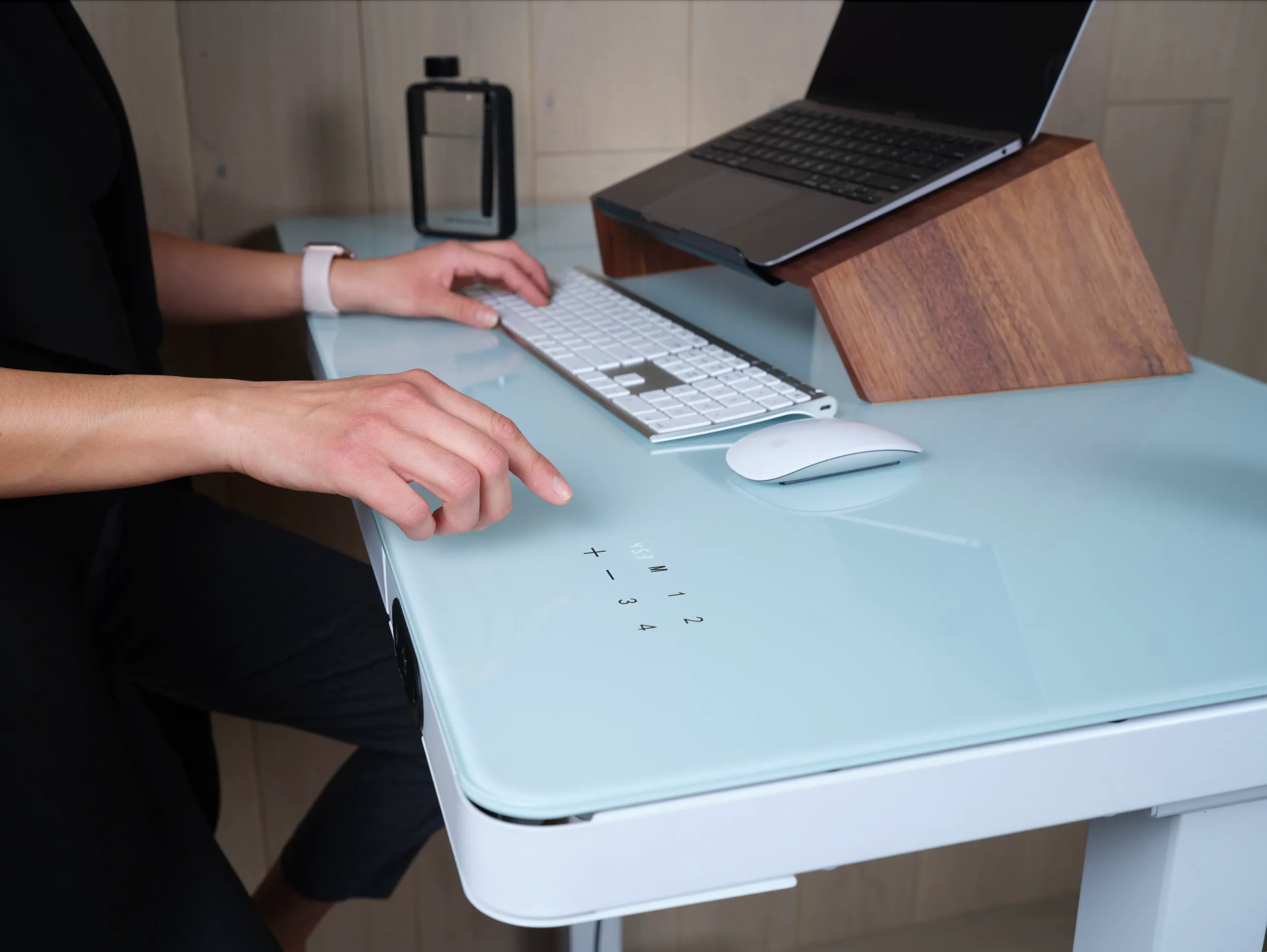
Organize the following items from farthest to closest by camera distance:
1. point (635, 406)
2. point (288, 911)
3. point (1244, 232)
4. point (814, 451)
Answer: point (1244, 232)
point (288, 911)
point (635, 406)
point (814, 451)

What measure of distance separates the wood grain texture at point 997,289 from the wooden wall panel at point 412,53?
77cm

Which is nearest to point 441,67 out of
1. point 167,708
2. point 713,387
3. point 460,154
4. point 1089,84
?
point 460,154

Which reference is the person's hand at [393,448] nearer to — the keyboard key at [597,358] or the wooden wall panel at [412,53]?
the keyboard key at [597,358]

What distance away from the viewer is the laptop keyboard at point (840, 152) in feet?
2.62

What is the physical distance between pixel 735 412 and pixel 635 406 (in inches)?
2.6

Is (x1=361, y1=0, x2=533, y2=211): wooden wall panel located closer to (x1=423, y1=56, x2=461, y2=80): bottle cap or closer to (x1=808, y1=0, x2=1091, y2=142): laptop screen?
(x1=423, y1=56, x2=461, y2=80): bottle cap

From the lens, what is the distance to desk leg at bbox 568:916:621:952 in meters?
1.29

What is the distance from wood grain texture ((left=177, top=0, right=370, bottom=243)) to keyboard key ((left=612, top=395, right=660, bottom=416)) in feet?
2.68

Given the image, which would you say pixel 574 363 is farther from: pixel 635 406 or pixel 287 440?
pixel 287 440

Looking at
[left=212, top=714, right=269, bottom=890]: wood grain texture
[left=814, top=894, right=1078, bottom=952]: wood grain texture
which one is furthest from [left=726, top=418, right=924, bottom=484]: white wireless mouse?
[left=814, top=894, right=1078, bottom=952]: wood grain texture

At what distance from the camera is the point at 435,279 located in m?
0.93

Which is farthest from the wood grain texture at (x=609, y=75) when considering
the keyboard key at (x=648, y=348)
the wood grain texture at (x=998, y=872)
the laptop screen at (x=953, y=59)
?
the wood grain texture at (x=998, y=872)

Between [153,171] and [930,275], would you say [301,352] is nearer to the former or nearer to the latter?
[153,171]

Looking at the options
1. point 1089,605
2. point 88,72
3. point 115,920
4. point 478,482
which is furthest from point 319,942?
point 1089,605
